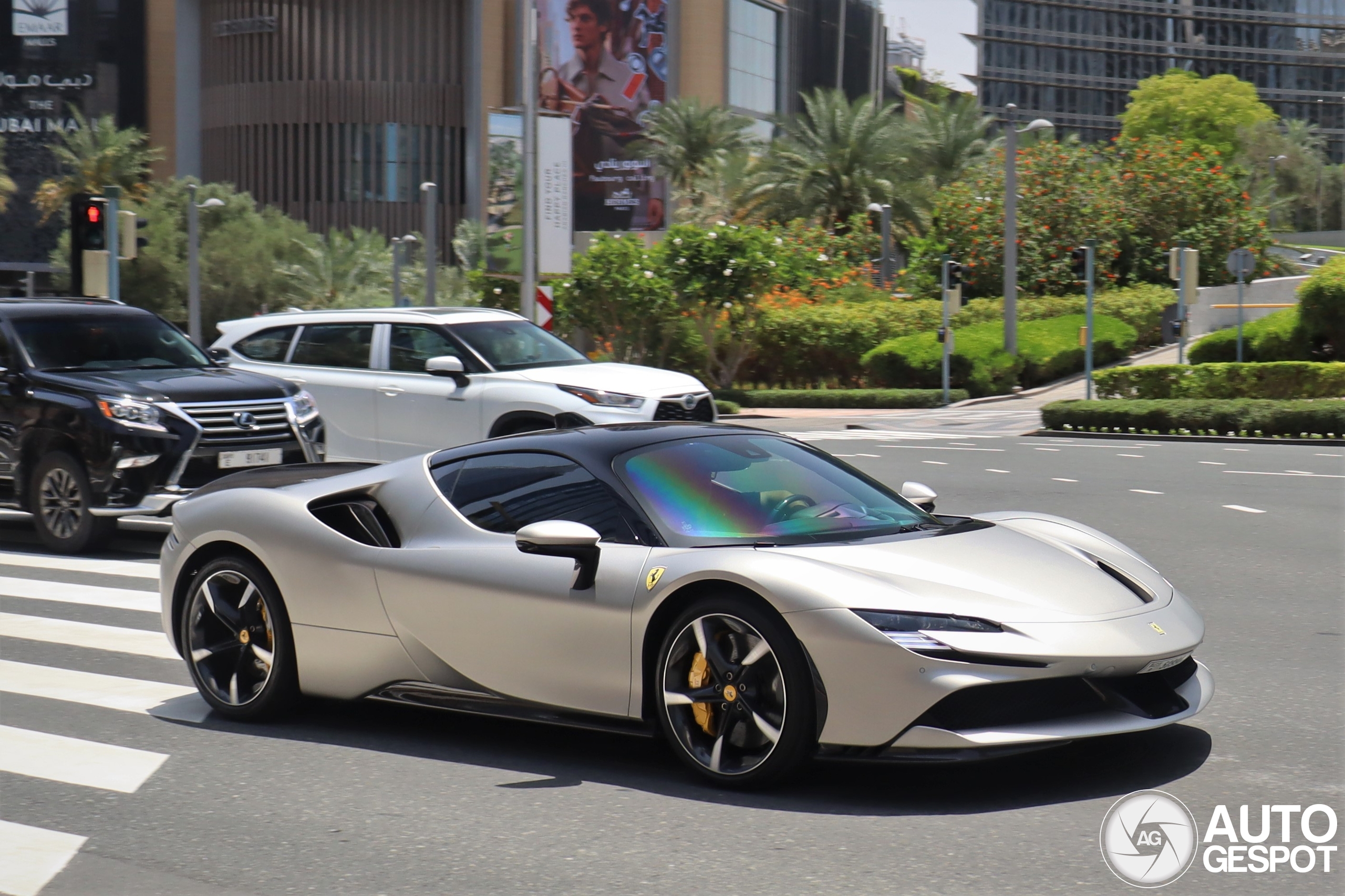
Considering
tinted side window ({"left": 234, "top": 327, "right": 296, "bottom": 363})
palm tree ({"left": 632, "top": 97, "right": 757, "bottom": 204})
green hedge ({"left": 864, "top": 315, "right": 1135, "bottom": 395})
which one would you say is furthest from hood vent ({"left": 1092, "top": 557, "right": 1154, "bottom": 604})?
palm tree ({"left": 632, "top": 97, "right": 757, "bottom": 204})

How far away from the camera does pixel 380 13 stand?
88.8 m

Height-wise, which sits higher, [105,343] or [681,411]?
[105,343]

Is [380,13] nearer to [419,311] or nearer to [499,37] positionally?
[499,37]

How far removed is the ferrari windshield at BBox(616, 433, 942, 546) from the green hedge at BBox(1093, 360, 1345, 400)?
79.6ft

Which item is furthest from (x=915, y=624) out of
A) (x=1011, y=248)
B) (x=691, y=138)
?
(x=691, y=138)

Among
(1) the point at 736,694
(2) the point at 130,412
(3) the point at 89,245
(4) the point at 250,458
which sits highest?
(3) the point at 89,245

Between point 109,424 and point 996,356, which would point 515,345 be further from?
point 996,356

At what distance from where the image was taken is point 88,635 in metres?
8.18

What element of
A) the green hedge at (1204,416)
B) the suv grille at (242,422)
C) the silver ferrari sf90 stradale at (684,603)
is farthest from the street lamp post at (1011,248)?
the silver ferrari sf90 stradale at (684,603)

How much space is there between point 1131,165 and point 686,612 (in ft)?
159

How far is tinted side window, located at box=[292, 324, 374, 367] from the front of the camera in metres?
14.5

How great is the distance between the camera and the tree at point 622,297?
131ft

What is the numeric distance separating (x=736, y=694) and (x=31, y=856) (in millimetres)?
2219

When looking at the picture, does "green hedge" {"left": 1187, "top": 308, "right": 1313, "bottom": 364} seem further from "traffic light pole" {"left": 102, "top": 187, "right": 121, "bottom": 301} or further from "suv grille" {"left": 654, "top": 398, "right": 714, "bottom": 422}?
"suv grille" {"left": 654, "top": 398, "right": 714, "bottom": 422}
